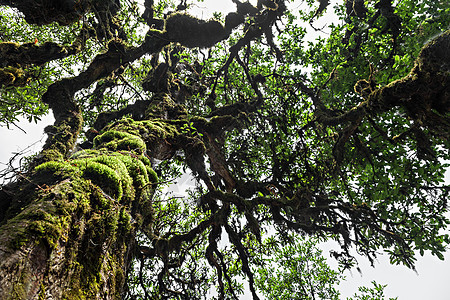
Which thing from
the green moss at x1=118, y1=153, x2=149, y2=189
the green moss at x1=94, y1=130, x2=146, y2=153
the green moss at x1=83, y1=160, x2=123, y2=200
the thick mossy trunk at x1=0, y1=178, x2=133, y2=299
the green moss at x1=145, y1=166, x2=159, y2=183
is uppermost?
the green moss at x1=94, y1=130, x2=146, y2=153

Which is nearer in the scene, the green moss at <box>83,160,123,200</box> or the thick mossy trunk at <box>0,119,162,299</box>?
the thick mossy trunk at <box>0,119,162,299</box>

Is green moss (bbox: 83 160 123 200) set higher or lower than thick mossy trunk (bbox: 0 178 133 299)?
higher

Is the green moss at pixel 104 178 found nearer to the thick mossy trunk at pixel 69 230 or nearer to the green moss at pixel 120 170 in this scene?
the thick mossy trunk at pixel 69 230

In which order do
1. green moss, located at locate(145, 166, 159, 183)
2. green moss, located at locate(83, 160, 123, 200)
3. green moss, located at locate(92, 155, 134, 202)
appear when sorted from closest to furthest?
green moss, located at locate(83, 160, 123, 200) → green moss, located at locate(92, 155, 134, 202) → green moss, located at locate(145, 166, 159, 183)

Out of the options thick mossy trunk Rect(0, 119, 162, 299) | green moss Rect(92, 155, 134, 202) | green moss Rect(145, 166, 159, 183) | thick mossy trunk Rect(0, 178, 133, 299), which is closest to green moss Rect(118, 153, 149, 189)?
thick mossy trunk Rect(0, 119, 162, 299)

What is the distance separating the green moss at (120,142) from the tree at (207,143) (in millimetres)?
27

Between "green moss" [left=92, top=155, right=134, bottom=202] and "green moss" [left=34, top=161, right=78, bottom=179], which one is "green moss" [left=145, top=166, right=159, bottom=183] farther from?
"green moss" [left=34, top=161, right=78, bottom=179]

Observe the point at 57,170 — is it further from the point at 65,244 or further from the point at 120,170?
the point at 65,244

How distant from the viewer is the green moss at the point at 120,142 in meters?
4.06

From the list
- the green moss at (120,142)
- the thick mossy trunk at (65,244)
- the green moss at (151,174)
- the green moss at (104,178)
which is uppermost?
the green moss at (120,142)

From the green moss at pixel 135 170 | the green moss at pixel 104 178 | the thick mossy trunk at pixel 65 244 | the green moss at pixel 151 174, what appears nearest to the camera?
the thick mossy trunk at pixel 65 244

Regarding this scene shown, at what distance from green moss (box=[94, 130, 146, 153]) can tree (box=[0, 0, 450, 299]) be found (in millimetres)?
27

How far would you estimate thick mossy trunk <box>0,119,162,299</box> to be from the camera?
1.60m

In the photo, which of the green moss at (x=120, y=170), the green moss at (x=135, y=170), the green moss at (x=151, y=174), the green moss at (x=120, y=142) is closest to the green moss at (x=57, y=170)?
the green moss at (x=120, y=170)
